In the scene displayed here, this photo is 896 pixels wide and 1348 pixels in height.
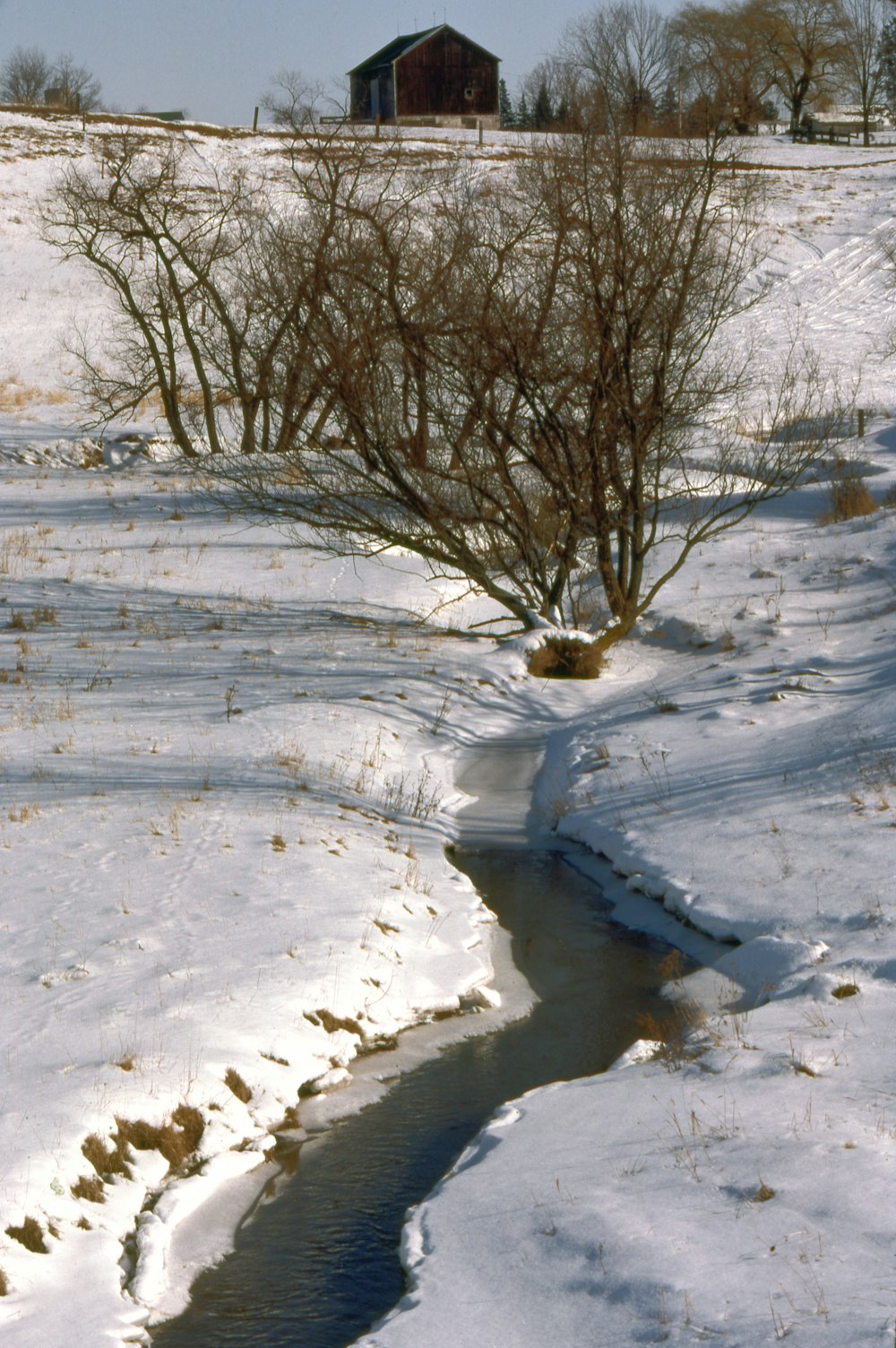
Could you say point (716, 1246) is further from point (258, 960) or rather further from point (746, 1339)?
point (258, 960)

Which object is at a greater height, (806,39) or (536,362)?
(806,39)

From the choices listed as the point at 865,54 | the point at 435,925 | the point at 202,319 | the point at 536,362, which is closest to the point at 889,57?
the point at 865,54

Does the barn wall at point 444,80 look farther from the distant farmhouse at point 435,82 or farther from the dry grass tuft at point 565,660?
the dry grass tuft at point 565,660

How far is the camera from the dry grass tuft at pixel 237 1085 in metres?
6.31

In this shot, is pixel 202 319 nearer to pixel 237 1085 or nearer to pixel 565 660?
pixel 565 660

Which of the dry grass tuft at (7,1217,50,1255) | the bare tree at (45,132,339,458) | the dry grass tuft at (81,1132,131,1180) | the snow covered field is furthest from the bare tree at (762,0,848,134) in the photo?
the dry grass tuft at (7,1217,50,1255)

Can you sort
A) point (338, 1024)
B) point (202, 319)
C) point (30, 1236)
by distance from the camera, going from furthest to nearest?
point (202, 319) → point (338, 1024) → point (30, 1236)

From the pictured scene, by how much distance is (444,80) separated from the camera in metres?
67.7

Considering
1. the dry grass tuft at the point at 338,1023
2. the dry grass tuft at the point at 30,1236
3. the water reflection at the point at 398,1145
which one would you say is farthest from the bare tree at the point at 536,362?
the dry grass tuft at the point at 30,1236

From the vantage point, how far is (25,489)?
24.7m

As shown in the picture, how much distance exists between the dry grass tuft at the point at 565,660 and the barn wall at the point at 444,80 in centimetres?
5966

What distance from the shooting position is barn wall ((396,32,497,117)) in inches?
2633

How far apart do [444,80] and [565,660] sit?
61.0 metres

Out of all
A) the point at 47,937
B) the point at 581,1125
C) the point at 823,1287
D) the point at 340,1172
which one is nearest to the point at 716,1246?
the point at 823,1287
